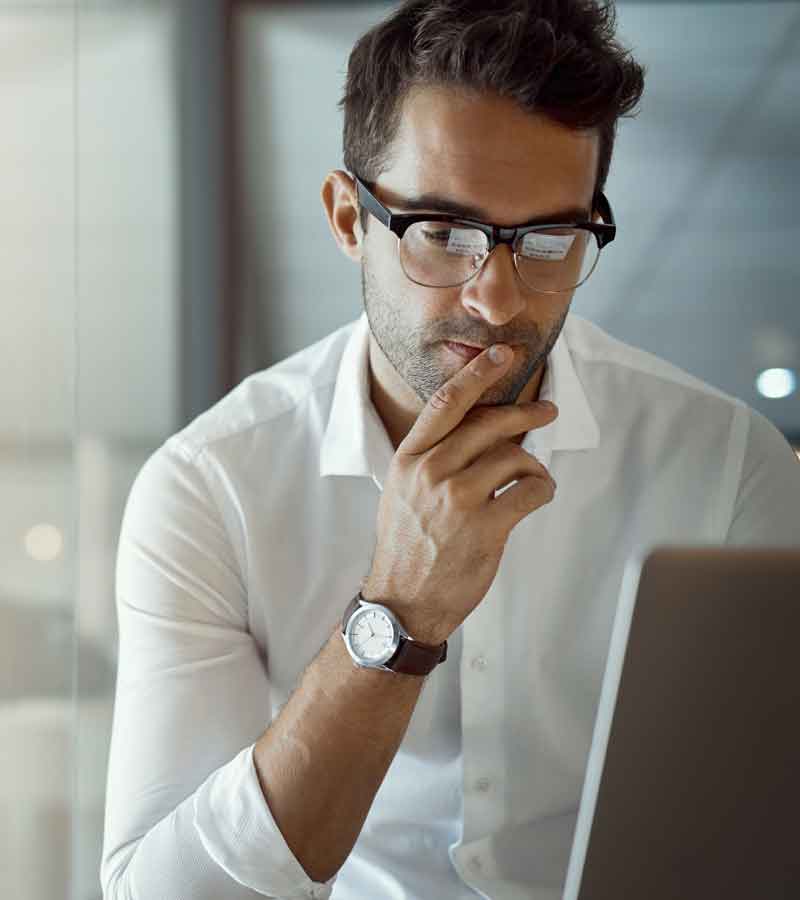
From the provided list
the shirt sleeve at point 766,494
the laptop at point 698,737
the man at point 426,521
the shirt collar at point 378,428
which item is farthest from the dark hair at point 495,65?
the laptop at point 698,737

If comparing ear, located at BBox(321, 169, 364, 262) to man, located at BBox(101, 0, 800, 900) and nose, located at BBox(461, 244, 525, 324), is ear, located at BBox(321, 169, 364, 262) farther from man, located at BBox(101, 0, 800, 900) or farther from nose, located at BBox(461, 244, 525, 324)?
nose, located at BBox(461, 244, 525, 324)

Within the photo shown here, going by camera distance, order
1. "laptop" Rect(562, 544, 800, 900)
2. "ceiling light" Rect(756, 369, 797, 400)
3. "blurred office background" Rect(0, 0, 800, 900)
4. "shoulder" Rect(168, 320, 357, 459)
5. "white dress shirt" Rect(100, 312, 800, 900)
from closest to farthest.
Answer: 1. "laptop" Rect(562, 544, 800, 900)
2. "white dress shirt" Rect(100, 312, 800, 900)
3. "shoulder" Rect(168, 320, 357, 459)
4. "blurred office background" Rect(0, 0, 800, 900)
5. "ceiling light" Rect(756, 369, 797, 400)

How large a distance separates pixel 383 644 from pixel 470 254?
442 millimetres

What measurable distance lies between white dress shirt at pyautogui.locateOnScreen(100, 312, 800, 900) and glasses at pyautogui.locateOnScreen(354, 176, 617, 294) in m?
0.21

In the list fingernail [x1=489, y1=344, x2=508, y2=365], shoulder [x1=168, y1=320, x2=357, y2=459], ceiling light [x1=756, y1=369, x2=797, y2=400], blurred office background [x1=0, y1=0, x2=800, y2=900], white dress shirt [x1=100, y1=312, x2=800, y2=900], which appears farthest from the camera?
ceiling light [x1=756, y1=369, x2=797, y2=400]

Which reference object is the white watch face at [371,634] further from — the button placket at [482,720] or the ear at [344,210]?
the ear at [344,210]

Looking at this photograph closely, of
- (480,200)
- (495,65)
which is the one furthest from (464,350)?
(495,65)

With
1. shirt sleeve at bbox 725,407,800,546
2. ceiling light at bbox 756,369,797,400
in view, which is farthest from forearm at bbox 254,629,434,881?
ceiling light at bbox 756,369,797,400

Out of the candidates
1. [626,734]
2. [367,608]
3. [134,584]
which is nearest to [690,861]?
[626,734]

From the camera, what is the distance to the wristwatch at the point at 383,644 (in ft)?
3.71

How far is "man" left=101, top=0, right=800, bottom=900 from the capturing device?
116 cm

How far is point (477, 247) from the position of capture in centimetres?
126

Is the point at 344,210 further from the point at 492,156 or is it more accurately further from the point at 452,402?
the point at 452,402

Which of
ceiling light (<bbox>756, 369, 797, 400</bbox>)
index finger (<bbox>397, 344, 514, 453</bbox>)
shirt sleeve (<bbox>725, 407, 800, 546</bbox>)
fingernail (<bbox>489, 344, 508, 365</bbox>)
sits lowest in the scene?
ceiling light (<bbox>756, 369, 797, 400</bbox>)
